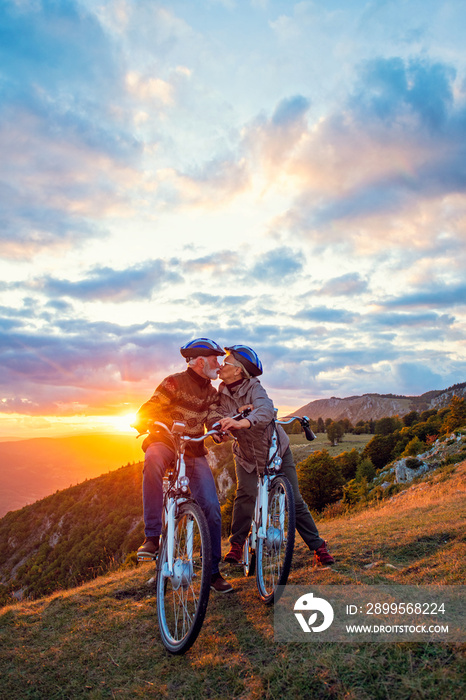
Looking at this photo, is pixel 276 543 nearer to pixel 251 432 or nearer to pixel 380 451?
pixel 251 432

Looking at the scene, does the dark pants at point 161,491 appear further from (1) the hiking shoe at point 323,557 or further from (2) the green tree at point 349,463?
(2) the green tree at point 349,463

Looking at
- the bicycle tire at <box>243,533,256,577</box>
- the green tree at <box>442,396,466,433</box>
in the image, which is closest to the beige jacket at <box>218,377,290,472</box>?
the bicycle tire at <box>243,533,256,577</box>

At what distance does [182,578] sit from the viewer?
12.9ft

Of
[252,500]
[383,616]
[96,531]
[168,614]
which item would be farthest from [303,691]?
[96,531]

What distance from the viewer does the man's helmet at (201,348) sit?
5.42 meters

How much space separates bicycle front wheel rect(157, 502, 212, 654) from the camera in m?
3.59

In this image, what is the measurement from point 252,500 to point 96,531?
9787 cm

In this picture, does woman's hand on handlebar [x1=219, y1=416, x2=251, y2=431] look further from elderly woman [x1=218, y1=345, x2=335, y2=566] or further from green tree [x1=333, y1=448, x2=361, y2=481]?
green tree [x1=333, y1=448, x2=361, y2=481]

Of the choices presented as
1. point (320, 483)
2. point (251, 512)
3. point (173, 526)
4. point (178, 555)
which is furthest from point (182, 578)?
point (320, 483)

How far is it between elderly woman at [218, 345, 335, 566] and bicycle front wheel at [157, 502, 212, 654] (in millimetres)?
1290

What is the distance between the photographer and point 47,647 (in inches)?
171

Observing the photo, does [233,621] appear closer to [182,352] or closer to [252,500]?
[252,500]

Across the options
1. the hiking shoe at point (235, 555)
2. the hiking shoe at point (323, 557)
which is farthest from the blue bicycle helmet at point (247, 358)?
the hiking shoe at point (323, 557)

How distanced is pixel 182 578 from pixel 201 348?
2631 millimetres
